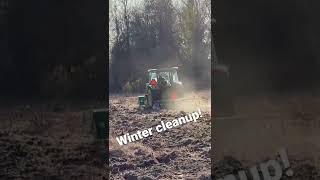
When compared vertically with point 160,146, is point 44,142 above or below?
above

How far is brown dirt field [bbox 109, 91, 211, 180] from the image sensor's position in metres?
3.24

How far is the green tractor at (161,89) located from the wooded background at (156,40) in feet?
0.19

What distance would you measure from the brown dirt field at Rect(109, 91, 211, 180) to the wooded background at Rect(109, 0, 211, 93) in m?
0.18

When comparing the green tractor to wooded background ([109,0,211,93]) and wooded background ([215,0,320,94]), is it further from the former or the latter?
wooded background ([215,0,320,94])

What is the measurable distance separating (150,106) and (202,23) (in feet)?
2.91

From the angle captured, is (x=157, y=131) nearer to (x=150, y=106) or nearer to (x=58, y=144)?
(x=150, y=106)

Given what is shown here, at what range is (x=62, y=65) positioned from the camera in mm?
2855

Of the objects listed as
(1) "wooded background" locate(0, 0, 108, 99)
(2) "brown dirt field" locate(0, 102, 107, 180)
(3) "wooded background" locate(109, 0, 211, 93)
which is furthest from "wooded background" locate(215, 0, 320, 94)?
(2) "brown dirt field" locate(0, 102, 107, 180)

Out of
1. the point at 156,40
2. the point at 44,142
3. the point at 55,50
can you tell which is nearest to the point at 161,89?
the point at 156,40

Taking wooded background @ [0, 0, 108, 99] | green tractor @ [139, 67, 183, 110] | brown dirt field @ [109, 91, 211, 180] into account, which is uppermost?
wooded background @ [0, 0, 108, 99]

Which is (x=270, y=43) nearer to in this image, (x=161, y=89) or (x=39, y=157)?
(x=161, y=89)

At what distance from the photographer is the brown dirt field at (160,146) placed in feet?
10.6

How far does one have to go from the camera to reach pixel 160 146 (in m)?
3.36

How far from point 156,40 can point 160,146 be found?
0.96 metres
